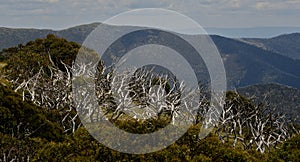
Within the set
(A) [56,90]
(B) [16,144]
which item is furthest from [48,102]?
(B) [16,144]

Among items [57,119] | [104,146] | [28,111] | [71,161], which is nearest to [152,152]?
[104,146]

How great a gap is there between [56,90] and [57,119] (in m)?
7.41

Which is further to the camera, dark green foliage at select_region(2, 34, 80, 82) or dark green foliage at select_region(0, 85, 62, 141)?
dark green foliage at select_region(2, 34, 80, 82)

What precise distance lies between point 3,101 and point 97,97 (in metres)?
14.5

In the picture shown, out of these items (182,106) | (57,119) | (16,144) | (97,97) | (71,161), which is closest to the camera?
(71,161)

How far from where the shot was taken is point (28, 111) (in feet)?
67.2

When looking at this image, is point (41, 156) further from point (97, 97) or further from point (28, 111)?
point (97, 97)

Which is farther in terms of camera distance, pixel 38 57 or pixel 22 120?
pixel 38 57

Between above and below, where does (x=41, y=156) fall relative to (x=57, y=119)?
above

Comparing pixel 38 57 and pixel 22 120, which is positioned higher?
pixel 22 120

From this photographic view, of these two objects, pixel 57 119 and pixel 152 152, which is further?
pixel 57 119

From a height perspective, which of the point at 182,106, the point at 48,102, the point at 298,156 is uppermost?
the point at 298,156

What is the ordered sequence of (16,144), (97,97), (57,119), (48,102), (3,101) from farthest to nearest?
1. (97,97)
2. (48,102)
3. (57,119)
4. (3,101)
5. (16,144)

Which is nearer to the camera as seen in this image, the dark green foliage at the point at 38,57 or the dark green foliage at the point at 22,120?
the dark green foliage at the point at 22,120
